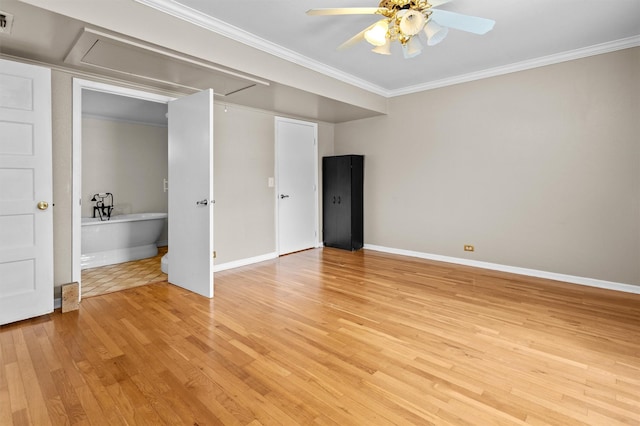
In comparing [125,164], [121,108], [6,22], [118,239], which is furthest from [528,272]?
[125,164]

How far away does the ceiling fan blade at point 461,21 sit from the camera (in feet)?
7.09

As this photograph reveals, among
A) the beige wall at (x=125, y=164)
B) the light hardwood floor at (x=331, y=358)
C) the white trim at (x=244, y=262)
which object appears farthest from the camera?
the beige wall at (x=125, y=164)

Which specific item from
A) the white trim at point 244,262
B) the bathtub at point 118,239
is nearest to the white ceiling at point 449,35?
the white trim at point 244,262

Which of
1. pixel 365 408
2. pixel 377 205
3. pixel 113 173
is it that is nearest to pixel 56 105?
pixel 113 173

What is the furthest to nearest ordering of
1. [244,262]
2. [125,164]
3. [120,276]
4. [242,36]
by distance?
1. [125,164]
2. [244,262]
3. [120,276]
4. [242,36]

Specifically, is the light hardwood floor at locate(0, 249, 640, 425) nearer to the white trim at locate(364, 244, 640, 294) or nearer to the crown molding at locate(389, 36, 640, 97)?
the white trim at locate(364, 244, 640, 294)

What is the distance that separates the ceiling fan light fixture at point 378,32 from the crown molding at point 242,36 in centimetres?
129

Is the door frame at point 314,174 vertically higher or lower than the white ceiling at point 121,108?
lower

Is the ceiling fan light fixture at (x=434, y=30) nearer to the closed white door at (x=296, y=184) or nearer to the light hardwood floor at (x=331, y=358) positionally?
the light hardwood floor at (x=331, y=358)

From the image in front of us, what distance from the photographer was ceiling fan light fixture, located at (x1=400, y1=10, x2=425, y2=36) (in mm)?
2172

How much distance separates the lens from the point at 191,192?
3465mm

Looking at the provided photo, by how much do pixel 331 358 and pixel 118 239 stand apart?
4185mm

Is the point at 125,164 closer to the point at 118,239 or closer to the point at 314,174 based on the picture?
the point at 118,239

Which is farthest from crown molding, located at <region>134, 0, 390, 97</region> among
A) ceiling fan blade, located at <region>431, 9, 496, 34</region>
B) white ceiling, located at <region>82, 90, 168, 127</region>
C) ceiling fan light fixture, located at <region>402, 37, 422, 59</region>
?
white ceiling, located at <region>82, 90, 168, 127</region>
